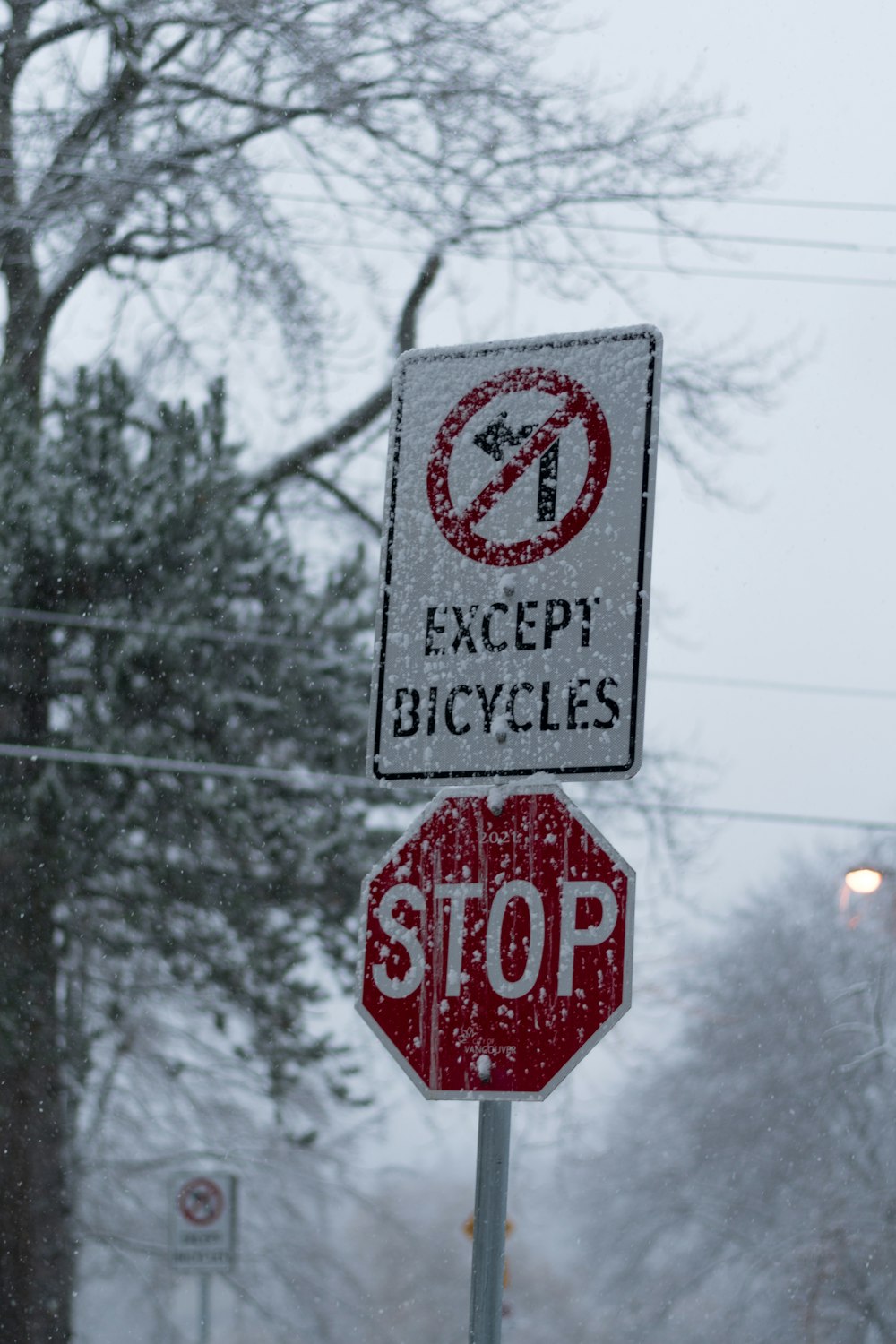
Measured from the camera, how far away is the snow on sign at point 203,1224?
812cm

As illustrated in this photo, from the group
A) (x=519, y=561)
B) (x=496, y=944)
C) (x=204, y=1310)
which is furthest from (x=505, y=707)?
(x=204, y=1310)

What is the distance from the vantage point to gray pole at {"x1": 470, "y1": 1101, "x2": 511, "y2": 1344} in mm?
1861

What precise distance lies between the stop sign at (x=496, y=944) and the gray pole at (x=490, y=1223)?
41 mm

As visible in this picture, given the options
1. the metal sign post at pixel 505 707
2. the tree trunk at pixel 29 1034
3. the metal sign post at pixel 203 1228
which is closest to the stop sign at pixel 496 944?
the metal sign post at pixel 505 707

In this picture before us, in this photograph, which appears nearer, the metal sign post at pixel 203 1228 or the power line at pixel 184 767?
the metal sign post at pixel 203 1228

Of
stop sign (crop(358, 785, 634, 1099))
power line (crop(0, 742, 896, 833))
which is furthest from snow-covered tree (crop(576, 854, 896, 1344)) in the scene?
stop sign (crop(358, 785, 634, 1099))

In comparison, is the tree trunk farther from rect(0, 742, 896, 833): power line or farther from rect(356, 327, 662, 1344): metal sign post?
rect(356, 327, 662, 1344): metal sign post

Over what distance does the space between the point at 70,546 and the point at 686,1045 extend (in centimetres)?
1015

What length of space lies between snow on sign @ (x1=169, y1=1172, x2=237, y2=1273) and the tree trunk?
1898 millimetres

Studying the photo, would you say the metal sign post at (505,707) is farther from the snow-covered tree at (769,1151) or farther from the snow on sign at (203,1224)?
the snow-covered tree at (769,1151)

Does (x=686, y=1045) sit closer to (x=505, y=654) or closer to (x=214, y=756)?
(x=214, y=756)

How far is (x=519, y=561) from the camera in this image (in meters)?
2.14

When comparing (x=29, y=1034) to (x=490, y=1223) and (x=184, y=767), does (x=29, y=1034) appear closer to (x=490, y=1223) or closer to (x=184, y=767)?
(x=184, y=767)

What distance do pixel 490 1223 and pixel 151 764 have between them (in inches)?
336
